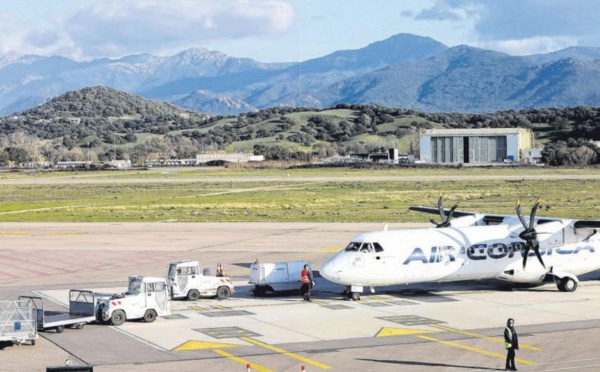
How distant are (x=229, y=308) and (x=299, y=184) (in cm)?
9990

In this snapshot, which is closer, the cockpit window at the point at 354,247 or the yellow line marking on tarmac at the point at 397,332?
the yellow line marking on tarmac at the point at 397,332

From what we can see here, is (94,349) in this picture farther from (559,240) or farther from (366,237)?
(559,240)

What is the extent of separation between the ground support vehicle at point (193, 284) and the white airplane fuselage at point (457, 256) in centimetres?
559

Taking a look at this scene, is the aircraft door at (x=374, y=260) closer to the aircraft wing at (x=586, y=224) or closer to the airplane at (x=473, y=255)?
the airplane at (x=473, y=255)

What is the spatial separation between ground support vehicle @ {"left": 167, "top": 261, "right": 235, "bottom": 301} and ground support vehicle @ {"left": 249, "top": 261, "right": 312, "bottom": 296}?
1.29 meters

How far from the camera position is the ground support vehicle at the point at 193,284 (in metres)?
43.2

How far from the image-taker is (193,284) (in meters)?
43.2

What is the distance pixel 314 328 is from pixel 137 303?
293 inches

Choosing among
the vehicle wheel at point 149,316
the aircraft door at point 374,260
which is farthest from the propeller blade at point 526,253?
the vehicle wheel at point 149,316

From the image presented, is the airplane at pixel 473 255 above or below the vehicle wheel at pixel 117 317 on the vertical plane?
above

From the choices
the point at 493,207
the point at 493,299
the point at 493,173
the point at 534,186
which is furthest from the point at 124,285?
the point at 493,173

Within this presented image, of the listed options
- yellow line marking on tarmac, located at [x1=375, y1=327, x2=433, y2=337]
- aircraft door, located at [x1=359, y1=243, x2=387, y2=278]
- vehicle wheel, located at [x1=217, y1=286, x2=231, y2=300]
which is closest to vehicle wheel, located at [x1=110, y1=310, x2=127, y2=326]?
vehicle wheel, located at [x1=217, y1=286, x2=231, y2=300]

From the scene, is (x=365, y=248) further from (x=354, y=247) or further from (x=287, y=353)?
(x=287, y=353)

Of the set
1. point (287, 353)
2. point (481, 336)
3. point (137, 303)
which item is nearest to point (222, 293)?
point (137, 303)
